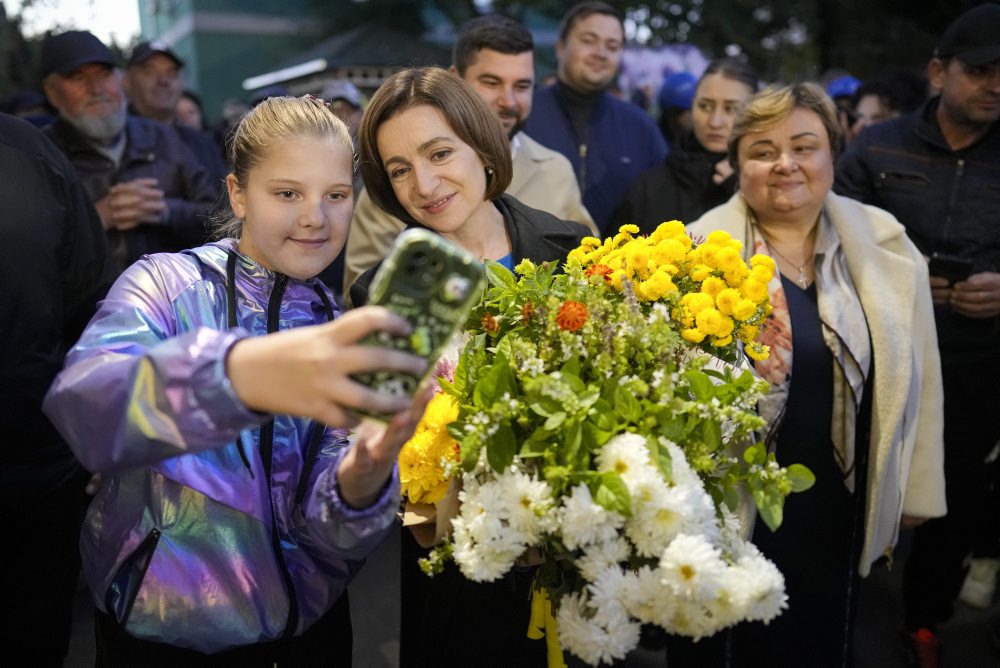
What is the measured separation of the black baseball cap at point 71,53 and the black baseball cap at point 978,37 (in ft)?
14.4

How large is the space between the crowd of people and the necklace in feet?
0.05

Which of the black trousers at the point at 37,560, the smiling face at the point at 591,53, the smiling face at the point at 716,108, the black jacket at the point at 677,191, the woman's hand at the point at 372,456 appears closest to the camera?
the woman's hand at the point at 372,456

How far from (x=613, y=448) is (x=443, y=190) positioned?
107cm

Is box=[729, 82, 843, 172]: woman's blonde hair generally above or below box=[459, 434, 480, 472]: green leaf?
above

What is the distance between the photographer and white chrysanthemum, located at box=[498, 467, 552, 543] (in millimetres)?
1464

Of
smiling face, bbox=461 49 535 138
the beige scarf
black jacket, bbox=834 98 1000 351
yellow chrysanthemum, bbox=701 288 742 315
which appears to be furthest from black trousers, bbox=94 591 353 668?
black jacket, bbox=834 98 1000 351

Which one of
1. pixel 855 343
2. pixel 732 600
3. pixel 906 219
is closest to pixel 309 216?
pixel 732 600

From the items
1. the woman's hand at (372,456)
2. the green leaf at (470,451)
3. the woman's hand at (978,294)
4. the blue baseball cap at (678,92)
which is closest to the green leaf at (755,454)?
the green leaf at (470,451)

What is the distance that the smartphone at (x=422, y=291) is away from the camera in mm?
1068

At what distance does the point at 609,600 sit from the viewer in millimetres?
1458

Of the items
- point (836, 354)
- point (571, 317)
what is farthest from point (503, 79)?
point (571, 317)

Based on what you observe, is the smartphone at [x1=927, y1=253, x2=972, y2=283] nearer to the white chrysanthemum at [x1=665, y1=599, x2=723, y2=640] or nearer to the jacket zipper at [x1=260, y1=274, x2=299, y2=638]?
the white chrysanthemum at [x1=665, y1=599, x2=723, y2=640]

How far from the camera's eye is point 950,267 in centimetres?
328

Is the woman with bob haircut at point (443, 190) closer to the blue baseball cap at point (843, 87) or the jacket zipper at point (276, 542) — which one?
the jacket zipper at point (276, 542)
